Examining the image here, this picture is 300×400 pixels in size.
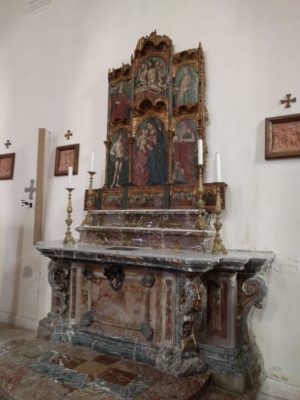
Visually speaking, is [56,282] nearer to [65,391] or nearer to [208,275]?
[65,391]

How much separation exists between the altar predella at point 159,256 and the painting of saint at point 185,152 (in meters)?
0.01

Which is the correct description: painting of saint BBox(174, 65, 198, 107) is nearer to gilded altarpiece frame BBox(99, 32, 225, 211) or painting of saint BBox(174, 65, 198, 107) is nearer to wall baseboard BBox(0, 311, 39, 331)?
gilded altarpiece frame BBox(99, 32, 225, 211)

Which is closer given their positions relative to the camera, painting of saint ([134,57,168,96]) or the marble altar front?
the marble altar front

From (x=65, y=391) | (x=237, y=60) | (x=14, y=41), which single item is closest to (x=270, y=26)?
(x=237, y=60)

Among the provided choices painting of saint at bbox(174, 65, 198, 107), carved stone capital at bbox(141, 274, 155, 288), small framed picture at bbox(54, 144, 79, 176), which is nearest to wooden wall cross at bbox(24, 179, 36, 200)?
small framed picture at bbox(54, 144, 79, 176)

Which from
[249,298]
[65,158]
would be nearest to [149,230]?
[249,298]

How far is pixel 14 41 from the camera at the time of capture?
483 centimetres

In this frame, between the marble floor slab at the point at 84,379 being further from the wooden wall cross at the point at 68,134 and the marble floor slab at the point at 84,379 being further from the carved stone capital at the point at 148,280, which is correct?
the wooden wall cross at the point at 68,134

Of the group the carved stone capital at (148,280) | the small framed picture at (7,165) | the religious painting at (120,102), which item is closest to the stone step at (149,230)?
the carved stone capital at (148,280)

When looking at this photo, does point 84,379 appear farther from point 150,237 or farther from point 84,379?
point 150,237

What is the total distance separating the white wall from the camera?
2.68m

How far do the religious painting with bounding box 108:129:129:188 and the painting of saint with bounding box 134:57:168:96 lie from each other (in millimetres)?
529

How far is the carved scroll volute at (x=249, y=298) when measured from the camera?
2424mm

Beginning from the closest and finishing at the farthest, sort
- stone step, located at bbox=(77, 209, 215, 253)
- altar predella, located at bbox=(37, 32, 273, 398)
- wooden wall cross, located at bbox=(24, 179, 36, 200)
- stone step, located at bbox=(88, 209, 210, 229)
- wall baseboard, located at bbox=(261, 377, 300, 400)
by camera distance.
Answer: altar predella, located at bbox=(37, 32, 273, 398)
wall baseboard, located at bbox=(261, 377, 300, 400)
stone step, located at bbox=(77, 209, 215, 253)
stone step, located at bbox=(88, 209, 210, 229)
wooden wall cross, located at bbox=(24, 179, 36, 200)
